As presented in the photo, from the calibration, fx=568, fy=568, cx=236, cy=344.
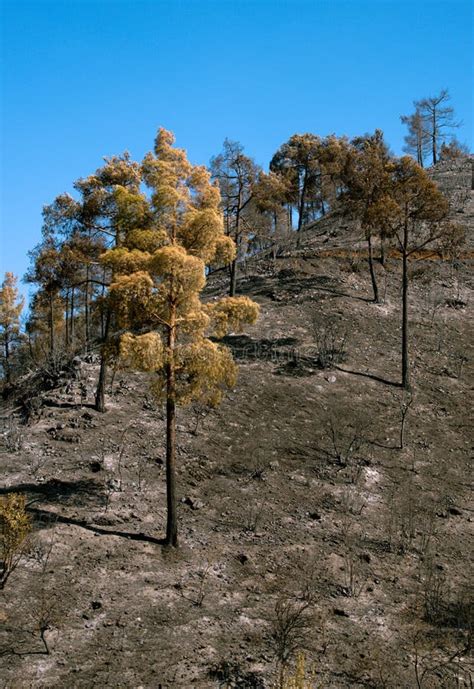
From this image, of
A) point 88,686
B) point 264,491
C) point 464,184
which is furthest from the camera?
point 464,184

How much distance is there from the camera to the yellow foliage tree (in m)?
11.6

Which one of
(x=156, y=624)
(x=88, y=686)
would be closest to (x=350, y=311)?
(x=156, y=624)

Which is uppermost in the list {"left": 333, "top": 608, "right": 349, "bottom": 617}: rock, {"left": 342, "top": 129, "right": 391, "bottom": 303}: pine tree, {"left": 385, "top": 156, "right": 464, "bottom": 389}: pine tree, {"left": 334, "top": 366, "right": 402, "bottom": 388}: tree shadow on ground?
{"left": 342, "top": 129, "right": 391, "bottom": 303}: pine tree

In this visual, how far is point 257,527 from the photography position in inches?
525

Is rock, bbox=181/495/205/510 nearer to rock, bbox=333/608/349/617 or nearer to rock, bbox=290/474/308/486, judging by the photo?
rock, bbox=290/474/308/486

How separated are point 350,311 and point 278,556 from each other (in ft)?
57.9

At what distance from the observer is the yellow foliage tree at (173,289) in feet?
38.2

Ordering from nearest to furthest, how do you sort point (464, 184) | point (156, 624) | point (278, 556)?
point (156, 624)
point (278, 556)
point (464, 184)

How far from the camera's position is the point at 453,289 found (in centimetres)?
3180

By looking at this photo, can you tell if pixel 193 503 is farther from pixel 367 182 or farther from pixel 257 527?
pixel 367 182

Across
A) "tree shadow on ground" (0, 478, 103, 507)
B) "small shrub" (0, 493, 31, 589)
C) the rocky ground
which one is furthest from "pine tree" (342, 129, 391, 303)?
"small shrub" (0, 493, 31, 589)

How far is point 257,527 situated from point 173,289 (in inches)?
232

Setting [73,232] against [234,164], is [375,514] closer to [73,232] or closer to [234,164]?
[73,232]

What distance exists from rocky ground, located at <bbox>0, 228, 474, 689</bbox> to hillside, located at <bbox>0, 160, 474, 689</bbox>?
0.05 metres
